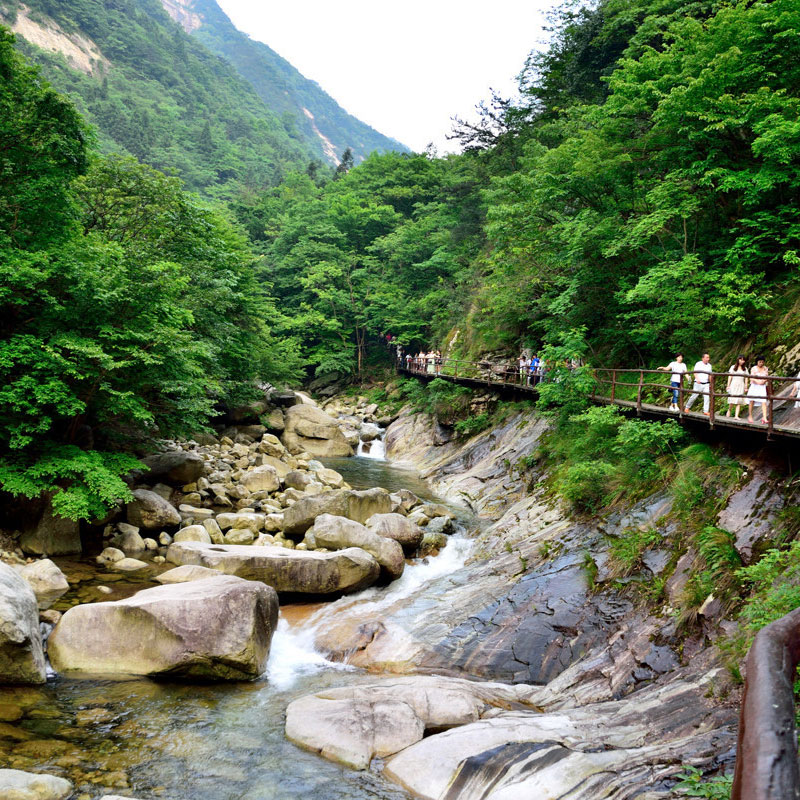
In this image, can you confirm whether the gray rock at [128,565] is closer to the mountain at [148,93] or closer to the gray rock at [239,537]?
the gray rock at [239,537]

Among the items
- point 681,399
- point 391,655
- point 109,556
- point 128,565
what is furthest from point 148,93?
point 391,655

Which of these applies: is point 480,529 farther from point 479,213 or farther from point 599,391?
point 479,213

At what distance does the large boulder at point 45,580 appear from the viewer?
32.2ft

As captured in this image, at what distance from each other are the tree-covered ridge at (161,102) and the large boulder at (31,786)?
74158mm

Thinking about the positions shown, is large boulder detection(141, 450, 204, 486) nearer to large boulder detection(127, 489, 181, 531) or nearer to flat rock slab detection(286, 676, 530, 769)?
large boulder detection(127, 489, 181, 531)

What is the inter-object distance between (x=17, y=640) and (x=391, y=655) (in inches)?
200

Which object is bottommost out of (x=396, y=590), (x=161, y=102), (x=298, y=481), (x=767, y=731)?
(x=396, y=590)

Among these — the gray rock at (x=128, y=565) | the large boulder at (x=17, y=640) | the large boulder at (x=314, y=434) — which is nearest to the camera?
the large boulder at (x=17, y=640)

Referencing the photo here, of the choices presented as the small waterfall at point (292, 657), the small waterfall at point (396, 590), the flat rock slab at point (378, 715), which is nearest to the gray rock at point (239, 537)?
the small waterfall at point (396, 590)

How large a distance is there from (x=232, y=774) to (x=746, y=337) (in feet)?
42.2

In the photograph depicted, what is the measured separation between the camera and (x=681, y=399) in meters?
11.0

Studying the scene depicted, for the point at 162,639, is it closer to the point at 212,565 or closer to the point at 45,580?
the point at 212,565

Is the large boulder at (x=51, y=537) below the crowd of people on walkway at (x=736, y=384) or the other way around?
below

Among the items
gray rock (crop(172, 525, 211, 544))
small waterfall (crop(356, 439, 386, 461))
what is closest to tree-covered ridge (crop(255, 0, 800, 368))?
small waterfall (crop(356, 439, 386, 461))
